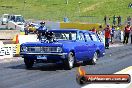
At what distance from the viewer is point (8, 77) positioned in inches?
543

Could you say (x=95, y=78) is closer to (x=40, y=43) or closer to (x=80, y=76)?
(x=80, y=76)

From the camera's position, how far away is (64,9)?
7994 cm

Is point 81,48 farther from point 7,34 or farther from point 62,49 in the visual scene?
point 7,34

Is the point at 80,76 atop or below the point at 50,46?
atop

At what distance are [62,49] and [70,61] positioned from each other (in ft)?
2.16

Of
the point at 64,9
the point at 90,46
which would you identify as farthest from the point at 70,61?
the point at 64,9

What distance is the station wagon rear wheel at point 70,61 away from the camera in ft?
53.0

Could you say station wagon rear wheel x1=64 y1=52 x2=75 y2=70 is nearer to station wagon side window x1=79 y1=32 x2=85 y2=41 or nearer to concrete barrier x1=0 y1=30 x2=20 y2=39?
station wagon side window x1=79 y1=32 x2=85 y2=41

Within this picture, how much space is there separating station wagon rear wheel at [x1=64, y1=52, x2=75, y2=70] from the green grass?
49.5 metres

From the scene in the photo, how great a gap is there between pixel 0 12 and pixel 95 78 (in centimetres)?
7175

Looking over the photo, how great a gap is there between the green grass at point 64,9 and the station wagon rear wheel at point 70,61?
162 feet

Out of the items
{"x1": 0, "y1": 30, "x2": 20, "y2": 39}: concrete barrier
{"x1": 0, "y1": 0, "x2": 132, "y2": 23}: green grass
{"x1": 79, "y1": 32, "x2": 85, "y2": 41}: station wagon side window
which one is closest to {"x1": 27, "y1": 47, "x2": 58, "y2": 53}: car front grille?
{"x1": 79, "y1": 32, "x2": 85, "y2": 41}: station wagon side window

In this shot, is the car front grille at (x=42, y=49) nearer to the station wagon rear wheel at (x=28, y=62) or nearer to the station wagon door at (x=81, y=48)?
the station wagon rear wheel at (x=28, y=62)

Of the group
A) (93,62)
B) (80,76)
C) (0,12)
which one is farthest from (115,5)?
(80,76)
